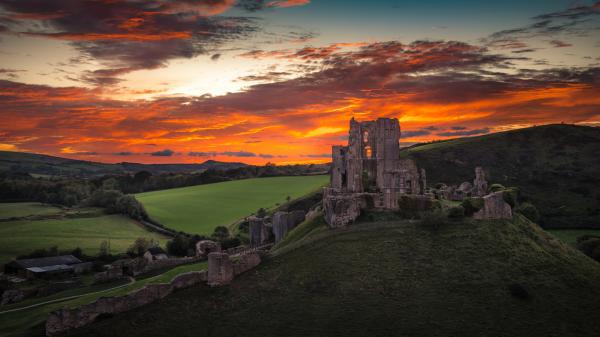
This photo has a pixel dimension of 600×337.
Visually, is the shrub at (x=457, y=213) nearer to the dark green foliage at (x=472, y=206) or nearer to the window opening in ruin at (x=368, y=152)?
the dark green foliage at (x=472, y=206)

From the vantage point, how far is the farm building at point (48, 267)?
6794 cm

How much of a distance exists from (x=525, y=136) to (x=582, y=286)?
118757 mm

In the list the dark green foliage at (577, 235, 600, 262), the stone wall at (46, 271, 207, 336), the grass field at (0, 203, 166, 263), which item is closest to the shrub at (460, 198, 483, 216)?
the dark green foliage at (577, 235, 600, 262)

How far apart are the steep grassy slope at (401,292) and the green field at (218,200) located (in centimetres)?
5932

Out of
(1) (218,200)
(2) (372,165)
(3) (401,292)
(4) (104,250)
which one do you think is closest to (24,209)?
(4) (104,250)

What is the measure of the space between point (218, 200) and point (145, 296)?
8561cm

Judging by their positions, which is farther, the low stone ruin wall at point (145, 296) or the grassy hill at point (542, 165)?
the grassy hill at point (542, 165)

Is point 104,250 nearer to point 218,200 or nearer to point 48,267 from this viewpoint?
point 48,267

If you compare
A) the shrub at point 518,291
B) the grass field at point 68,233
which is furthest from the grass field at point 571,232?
the grass field at point 68,233

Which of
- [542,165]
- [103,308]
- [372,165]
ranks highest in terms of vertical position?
[542,165]

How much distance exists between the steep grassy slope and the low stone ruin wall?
3.64ft

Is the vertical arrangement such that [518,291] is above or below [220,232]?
above

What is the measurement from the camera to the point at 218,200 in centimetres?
12225

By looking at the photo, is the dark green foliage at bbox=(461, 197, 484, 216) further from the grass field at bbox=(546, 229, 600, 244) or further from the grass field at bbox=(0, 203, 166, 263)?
the grass field at bbox=(0, 203, 166, 263)
